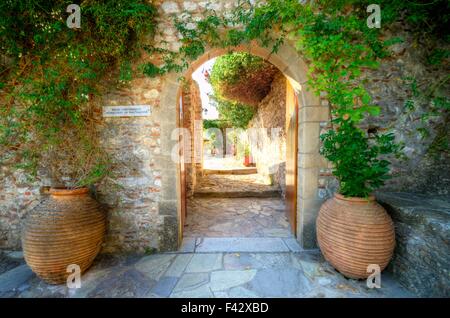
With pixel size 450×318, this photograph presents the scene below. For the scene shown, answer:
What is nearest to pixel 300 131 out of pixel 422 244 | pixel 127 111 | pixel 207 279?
pixel 422 244

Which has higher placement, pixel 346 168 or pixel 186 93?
pixel 186 93

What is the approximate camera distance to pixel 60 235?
211 centimetres

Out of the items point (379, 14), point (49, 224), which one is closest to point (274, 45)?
point (379, 14)

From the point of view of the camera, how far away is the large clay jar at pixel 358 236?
197 centimetres

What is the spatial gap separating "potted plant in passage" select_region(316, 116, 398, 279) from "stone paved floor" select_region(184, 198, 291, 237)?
45.1 inches

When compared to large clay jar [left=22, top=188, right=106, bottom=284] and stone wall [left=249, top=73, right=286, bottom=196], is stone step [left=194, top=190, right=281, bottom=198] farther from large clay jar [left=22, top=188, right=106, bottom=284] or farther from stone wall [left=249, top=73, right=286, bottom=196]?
large clay jar [left=22, top=188, right=106, bottom=284]

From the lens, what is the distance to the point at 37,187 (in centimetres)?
277

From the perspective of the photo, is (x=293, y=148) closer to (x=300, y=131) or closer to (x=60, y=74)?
(x=300, y=131)

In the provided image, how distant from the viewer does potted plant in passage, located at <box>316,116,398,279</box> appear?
1.98m

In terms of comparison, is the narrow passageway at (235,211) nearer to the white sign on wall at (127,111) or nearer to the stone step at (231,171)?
the stone step at (231,171)

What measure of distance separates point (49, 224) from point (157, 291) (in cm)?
129

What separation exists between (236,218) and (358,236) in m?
2.21
